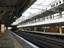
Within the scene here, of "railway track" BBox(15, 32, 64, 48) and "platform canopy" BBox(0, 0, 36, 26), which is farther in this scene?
"platform canopy" BBox(0, 0, 36, 26)

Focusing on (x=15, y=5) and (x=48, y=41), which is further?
(x=15, y=5)

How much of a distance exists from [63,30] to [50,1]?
9.91ft

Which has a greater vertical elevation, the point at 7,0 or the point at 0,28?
the point at 7,0

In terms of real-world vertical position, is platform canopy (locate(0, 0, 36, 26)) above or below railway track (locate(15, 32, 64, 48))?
above

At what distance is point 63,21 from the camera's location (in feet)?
22.9

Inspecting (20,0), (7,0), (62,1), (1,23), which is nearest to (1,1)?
(7,0)

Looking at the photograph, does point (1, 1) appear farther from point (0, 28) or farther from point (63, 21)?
point (0, 28)

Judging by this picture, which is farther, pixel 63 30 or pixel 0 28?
pixel 0 28

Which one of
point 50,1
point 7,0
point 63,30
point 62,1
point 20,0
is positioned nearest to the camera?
point 62,1

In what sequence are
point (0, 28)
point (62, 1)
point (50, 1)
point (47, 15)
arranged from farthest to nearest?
point (0, 28), point (47, 15), point (50, 1), point (62, 1)

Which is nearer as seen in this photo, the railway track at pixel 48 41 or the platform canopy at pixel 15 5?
the railway track at pixel 48 41

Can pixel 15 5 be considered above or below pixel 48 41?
above

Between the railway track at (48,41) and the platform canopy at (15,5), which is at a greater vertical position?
the platform canopy at (15,5)

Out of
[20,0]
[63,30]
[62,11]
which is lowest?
[63,30]
